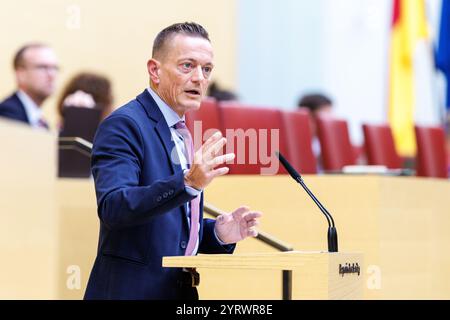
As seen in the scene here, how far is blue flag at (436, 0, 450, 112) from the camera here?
6262 mm

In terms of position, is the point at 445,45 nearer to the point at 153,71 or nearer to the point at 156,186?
the point at 153,71

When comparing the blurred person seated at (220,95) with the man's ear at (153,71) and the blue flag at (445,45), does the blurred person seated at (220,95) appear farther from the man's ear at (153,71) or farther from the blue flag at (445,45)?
the man's ear at (153,71)

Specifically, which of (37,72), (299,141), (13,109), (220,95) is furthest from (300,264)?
(220,95)

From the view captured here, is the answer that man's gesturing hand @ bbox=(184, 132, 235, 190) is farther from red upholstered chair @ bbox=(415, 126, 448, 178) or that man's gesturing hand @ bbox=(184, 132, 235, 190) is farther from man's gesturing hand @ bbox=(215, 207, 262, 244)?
red upholstered chair @ bbox=(415, 126, 448, 178)

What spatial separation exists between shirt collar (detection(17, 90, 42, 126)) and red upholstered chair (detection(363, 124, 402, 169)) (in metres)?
2.39

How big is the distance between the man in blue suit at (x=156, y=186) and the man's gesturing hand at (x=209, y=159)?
0.06ft

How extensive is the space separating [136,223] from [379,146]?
175 inches

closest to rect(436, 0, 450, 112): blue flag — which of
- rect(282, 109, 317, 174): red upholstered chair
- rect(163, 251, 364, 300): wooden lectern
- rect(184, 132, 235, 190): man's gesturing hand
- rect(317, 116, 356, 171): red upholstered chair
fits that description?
rect(317, 116, 356, 171): red upholstered chair

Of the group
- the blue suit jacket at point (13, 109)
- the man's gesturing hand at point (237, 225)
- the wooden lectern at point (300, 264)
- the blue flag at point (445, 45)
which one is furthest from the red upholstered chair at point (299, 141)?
the wooden lectern at point (300, 264)

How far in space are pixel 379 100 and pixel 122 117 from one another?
7914 mm

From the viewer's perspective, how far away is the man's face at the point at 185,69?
2.52m

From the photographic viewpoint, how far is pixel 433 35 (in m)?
9.36

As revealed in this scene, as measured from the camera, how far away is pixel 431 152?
6.92 meters
